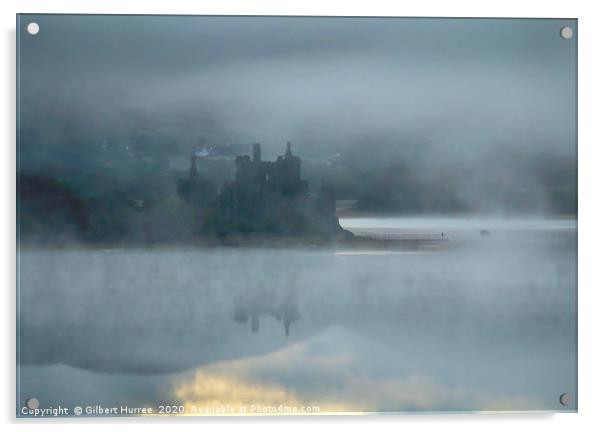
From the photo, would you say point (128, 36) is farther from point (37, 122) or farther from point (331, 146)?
point (331, 146)

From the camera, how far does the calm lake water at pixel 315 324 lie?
2131 millimetres

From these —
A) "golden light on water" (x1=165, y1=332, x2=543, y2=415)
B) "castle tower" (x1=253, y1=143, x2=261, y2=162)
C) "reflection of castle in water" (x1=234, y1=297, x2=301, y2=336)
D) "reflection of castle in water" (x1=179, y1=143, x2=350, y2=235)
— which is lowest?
"golden light on water" (x1=165, y1=332, x2=543, y2=415)

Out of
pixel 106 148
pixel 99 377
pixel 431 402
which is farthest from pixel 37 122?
pixel 431 402

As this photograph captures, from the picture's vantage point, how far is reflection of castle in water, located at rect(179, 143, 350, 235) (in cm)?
218

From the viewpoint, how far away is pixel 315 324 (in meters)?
2.15

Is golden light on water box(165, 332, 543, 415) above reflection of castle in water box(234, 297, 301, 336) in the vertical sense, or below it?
below

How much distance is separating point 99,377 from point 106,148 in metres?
0.70

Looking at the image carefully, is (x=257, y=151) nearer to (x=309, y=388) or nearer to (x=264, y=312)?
(x=264, y=312)

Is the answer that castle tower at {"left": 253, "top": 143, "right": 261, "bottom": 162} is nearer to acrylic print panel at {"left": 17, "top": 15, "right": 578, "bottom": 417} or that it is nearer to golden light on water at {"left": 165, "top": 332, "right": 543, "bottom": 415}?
acrylic print panel at {"left": 17, "top": 15, "right": 578, "bottom": 417}

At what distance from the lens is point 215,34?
216 cm

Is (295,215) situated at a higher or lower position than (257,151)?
lower

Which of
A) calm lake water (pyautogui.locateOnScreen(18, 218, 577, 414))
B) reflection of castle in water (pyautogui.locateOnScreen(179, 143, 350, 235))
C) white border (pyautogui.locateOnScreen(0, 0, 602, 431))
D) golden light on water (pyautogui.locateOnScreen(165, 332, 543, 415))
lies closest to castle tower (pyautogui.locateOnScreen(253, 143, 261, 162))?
reflection of castle in water (pyautogui.locateOnScreen(179, 143, 350, 235))
